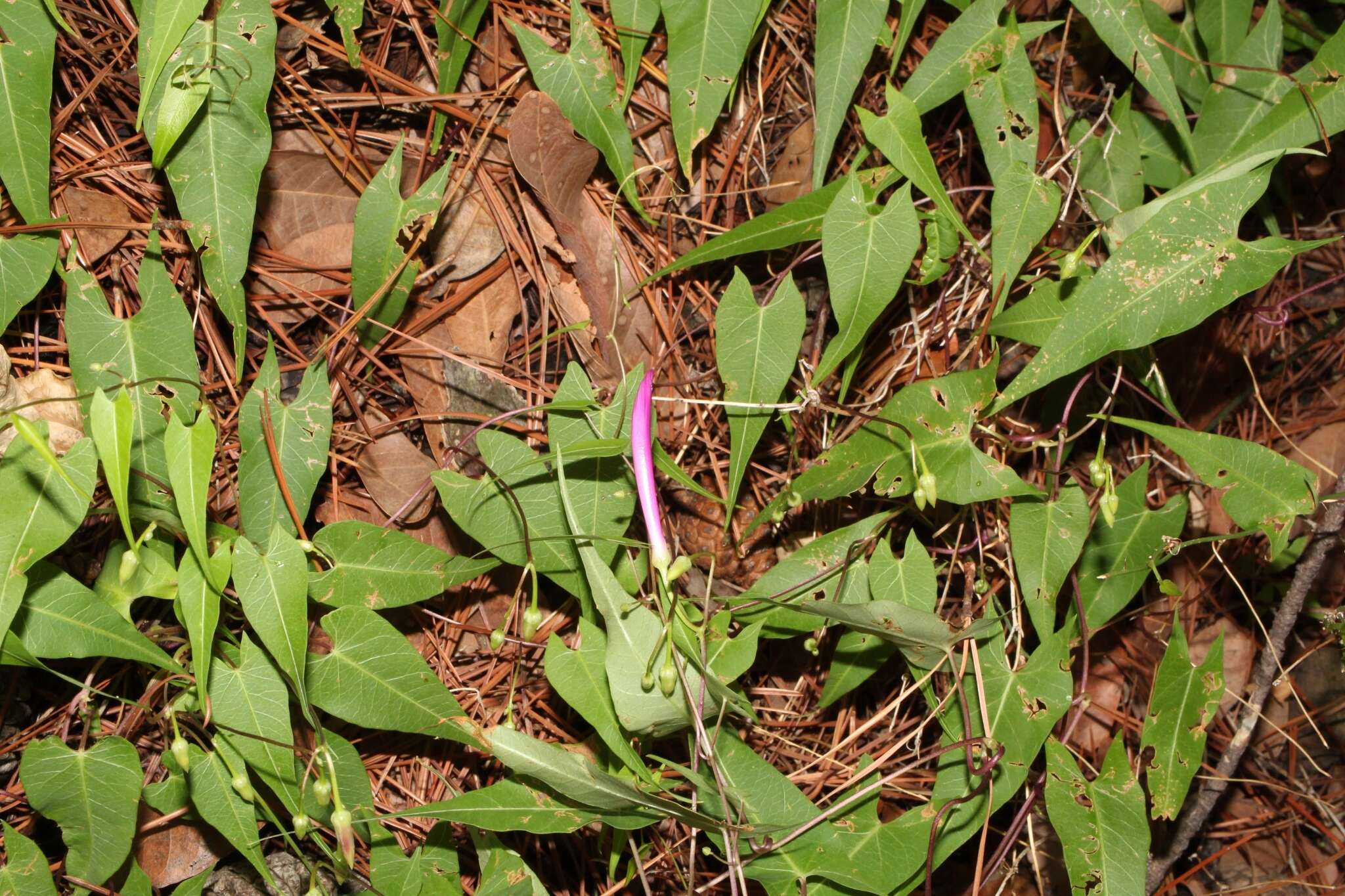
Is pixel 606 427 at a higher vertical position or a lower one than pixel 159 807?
higher

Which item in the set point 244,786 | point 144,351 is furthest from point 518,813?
point 144,351

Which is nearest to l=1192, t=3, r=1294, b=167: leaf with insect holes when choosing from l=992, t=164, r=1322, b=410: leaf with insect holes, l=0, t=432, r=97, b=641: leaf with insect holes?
l=992, t=164, r=1322, b=410: leaf with insect holes

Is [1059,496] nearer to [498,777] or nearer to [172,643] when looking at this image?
[498,777]

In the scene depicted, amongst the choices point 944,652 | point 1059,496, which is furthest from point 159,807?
point 1059,496

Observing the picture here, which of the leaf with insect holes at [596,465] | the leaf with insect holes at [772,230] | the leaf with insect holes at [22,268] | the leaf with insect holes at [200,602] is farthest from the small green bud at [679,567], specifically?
the leaf with insect holes at [22,268]

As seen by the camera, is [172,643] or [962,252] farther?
[962,252]

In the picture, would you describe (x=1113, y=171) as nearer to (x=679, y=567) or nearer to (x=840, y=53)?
(x=840, y=53)

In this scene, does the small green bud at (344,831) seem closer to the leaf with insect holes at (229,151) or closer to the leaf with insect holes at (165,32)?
the leaf with insect holes at (229,151)
